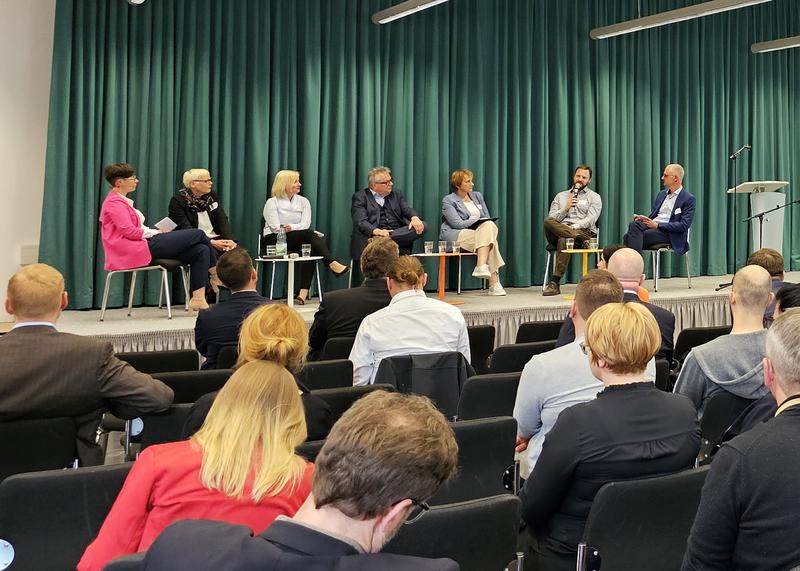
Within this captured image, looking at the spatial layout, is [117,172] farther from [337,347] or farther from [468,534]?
[468,534]

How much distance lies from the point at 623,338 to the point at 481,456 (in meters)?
0.72

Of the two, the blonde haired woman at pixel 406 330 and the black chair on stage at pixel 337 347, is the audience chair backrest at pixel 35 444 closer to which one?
the blonde haired woman at pixel 406 330

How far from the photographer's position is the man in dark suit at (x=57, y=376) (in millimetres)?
2979

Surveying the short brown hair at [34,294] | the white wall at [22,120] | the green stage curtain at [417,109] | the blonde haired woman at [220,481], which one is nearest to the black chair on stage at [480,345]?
the short brown hair at [34,294]

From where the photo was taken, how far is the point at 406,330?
166 inches

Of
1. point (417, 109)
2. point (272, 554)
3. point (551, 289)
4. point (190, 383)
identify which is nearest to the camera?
point (272, 554)

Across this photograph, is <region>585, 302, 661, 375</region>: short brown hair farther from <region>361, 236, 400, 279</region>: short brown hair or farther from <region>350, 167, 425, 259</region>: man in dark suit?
<region>350, 167, 425, 259</region>: man in dark suit

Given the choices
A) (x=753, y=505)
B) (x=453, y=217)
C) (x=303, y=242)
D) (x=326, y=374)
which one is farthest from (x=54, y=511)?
(x=453, y=217)

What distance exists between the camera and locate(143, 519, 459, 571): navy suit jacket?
1287 mm

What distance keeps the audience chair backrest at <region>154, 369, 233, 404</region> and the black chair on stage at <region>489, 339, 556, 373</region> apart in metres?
1.54

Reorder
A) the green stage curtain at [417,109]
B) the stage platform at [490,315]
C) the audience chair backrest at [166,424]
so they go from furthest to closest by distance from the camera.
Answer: the green stage curtain at [417,109] → the stage platform at [490,315] → the audience chair backrest at [166,424]

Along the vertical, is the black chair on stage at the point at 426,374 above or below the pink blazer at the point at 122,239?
below

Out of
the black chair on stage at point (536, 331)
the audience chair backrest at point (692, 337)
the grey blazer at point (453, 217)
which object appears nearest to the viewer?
the audience chair backrest at point (692, 337)

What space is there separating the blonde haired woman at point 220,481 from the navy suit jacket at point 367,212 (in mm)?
6089
